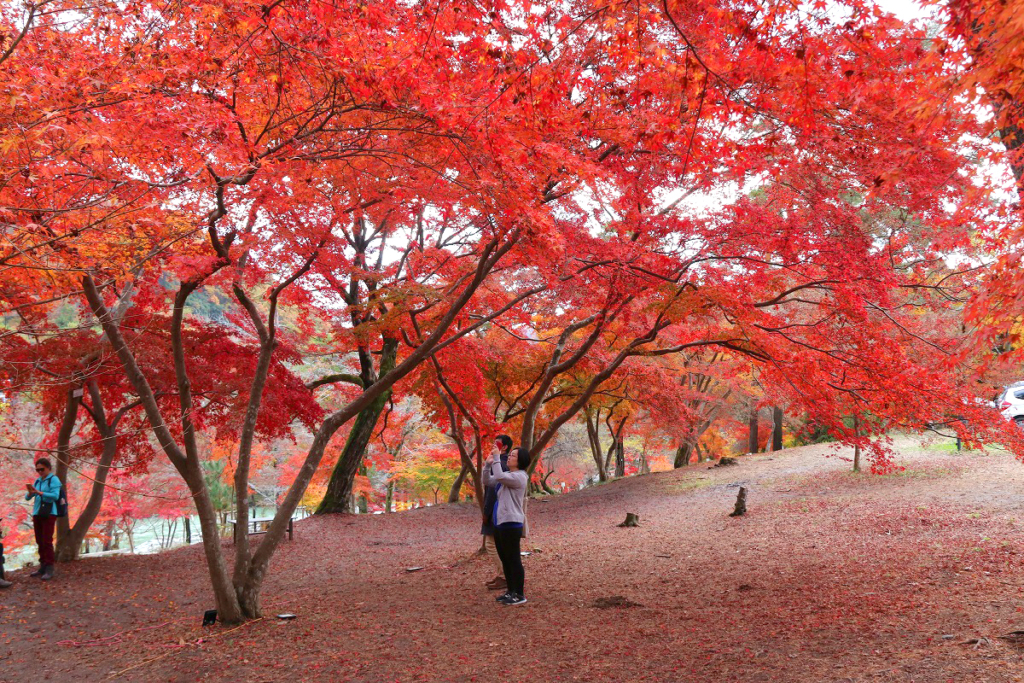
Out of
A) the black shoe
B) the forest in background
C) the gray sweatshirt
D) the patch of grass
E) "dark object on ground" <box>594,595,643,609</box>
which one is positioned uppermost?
the forest in background

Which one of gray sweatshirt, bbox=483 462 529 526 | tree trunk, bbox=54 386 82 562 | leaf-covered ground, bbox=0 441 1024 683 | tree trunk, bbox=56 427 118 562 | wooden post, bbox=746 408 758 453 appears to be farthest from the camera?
wooden post, bbox=746 408 758 453

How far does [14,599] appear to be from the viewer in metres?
7.06

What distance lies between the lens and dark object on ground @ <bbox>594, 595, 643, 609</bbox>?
6.13 m

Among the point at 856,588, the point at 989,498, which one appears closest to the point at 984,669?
the point at 856,588

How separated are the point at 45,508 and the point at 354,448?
284 inches

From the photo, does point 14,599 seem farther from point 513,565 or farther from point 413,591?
point 513,565

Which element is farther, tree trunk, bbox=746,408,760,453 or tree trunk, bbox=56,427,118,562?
tree trunk, bbox=746,408,760,453

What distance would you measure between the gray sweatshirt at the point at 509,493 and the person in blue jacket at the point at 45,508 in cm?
561

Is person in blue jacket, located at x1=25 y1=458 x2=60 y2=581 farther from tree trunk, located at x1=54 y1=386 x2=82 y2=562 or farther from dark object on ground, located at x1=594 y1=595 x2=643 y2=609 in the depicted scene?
dark object on ground, located at x1=594 y1=595 x2=643 y2=609

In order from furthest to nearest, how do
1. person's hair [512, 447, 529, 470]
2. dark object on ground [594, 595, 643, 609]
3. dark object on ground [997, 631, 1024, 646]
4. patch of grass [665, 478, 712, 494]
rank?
patch of grass [665, 478, 712, 494] < dark object on ground [594, 595, 643, 609] < person's hair [512, 447, 529, 470] < dark object on ground [997, 631, 1024, 646]

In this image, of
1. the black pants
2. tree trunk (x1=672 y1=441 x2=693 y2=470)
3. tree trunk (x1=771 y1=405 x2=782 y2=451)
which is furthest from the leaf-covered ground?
tree trunk (x1=771 y1=405 x2=782 y2=451)

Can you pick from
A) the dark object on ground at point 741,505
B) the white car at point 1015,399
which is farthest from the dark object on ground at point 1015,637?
the white car at point 1015,399

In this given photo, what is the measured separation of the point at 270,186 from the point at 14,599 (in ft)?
18.0

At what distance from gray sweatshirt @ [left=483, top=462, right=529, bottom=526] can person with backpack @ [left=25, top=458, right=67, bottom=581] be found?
18.4ft
